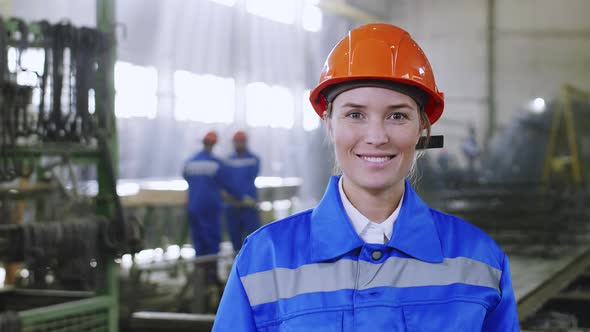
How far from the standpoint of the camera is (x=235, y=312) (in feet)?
4.69

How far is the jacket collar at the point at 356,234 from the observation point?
145cm

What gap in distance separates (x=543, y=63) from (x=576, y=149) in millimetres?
7463

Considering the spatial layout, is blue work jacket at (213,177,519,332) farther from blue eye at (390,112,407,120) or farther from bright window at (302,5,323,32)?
bright window at (302,5,323,32)

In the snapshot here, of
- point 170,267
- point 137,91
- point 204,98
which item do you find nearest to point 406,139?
point 170,267

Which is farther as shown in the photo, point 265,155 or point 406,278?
point 265,155

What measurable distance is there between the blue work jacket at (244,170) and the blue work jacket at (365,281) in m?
7.36

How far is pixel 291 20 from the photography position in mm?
14227

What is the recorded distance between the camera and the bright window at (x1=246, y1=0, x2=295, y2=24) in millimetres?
13359

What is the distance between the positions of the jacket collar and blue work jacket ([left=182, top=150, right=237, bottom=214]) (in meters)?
6.91

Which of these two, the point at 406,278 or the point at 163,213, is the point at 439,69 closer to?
the point at 163,213

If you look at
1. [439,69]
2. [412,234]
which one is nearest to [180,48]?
[439,69]

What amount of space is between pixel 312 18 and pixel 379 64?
43.6 feet

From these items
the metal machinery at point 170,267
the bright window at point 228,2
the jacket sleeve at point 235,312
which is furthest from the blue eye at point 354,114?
the bright window at point 228,2

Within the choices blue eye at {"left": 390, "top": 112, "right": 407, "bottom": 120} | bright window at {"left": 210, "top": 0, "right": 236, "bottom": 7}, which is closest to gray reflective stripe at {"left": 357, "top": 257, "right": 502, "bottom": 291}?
blue eye at {"left": 390, "top": 112, "right": 407, "bottom": 120}
